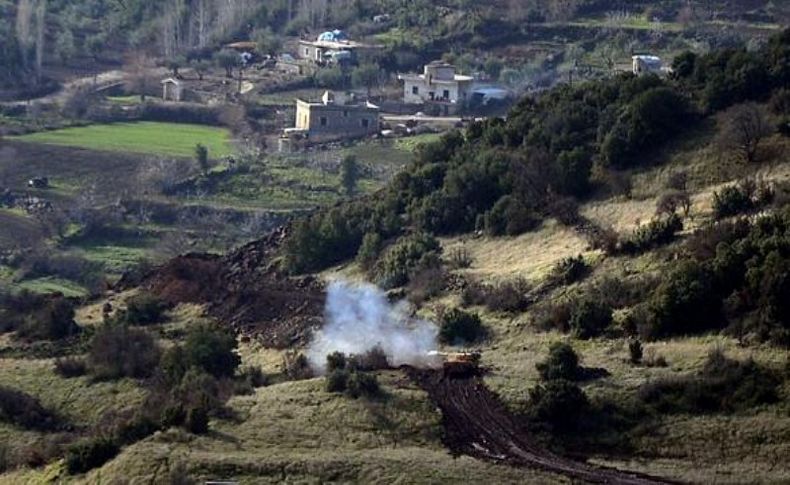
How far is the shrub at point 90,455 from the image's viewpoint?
121 feet

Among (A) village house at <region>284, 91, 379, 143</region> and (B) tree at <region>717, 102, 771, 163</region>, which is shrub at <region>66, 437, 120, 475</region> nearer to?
(B) tree at <region>717, 102, 771, 163</region>

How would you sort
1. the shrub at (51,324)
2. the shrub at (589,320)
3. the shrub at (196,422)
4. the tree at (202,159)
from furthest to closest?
the tree at (202,159), the shrub at (51,324), the shrub at (589,320), the shrub at (196,422)

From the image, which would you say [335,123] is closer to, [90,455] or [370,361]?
[370,361]

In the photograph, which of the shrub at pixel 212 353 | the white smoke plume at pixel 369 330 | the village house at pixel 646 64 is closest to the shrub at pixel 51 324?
the white smoke plume at pixel 369 330

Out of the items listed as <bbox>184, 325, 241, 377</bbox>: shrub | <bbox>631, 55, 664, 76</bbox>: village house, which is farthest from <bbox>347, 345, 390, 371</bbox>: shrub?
<bbox>631, 55, 664, 76</bbox>: village house

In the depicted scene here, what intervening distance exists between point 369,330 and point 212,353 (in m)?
4.44

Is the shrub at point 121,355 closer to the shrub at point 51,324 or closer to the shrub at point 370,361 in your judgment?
the shrub at point 51,324

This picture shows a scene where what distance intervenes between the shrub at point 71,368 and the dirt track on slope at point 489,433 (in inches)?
456

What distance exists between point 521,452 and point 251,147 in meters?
55.9

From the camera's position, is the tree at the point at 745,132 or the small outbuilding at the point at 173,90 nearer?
the tree at the point at 745,132

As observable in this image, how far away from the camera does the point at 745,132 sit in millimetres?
51688

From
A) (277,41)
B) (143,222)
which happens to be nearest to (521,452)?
(143,222)

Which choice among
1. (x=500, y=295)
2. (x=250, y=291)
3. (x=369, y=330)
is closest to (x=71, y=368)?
(x=369, y=330)

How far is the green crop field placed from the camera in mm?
88250
